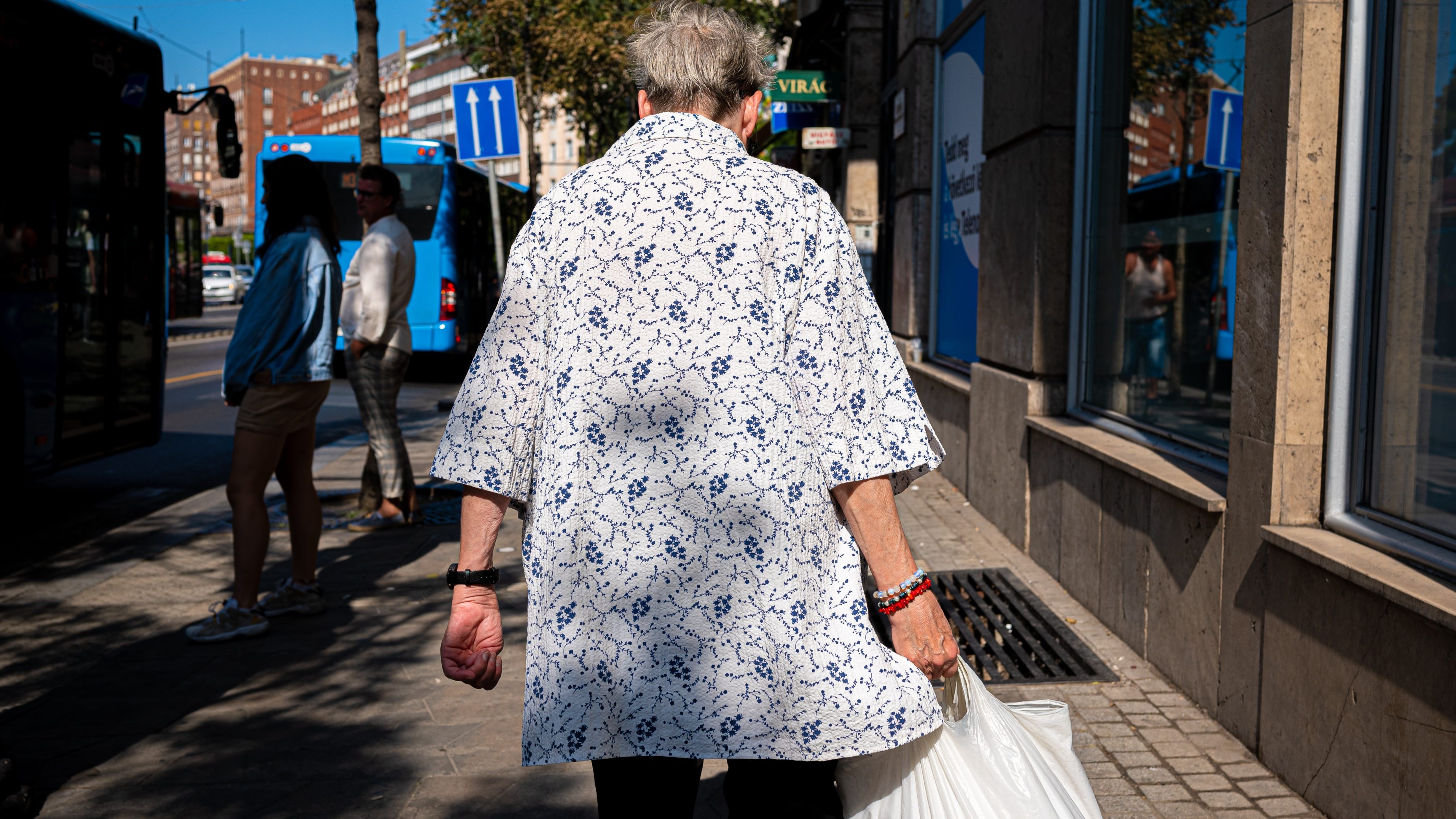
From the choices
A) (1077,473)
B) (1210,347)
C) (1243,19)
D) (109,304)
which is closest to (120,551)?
(109,304)

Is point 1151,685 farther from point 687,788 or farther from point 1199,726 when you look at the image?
point 687,788

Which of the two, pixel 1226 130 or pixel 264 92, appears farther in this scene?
pixel 264 92

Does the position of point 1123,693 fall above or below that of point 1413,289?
below

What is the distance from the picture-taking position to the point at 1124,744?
3.96 metres

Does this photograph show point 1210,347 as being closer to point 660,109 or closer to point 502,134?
point 660,109

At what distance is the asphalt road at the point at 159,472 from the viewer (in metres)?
7.93

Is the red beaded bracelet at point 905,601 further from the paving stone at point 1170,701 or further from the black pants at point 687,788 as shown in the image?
the paving stone at point 1170,701

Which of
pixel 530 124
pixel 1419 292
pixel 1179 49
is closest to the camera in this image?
pixel 1419 292

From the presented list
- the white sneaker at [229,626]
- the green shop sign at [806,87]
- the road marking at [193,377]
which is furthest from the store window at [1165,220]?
the road marking at [193,377]

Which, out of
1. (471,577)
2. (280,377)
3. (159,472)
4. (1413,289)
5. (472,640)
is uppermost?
(1413,289)

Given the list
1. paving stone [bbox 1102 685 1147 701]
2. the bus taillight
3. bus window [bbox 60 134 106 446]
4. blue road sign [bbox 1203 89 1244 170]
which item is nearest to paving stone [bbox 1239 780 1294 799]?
paving stone [bbox 1102 685 1147 701]

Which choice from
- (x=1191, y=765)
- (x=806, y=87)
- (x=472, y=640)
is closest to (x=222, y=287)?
(x=806, y=87)

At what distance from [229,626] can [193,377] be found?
1514 cm

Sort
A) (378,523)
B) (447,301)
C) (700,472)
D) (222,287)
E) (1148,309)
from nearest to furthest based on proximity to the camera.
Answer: (700,472), (1148,309), (378,523), (447,301), (222,287)
